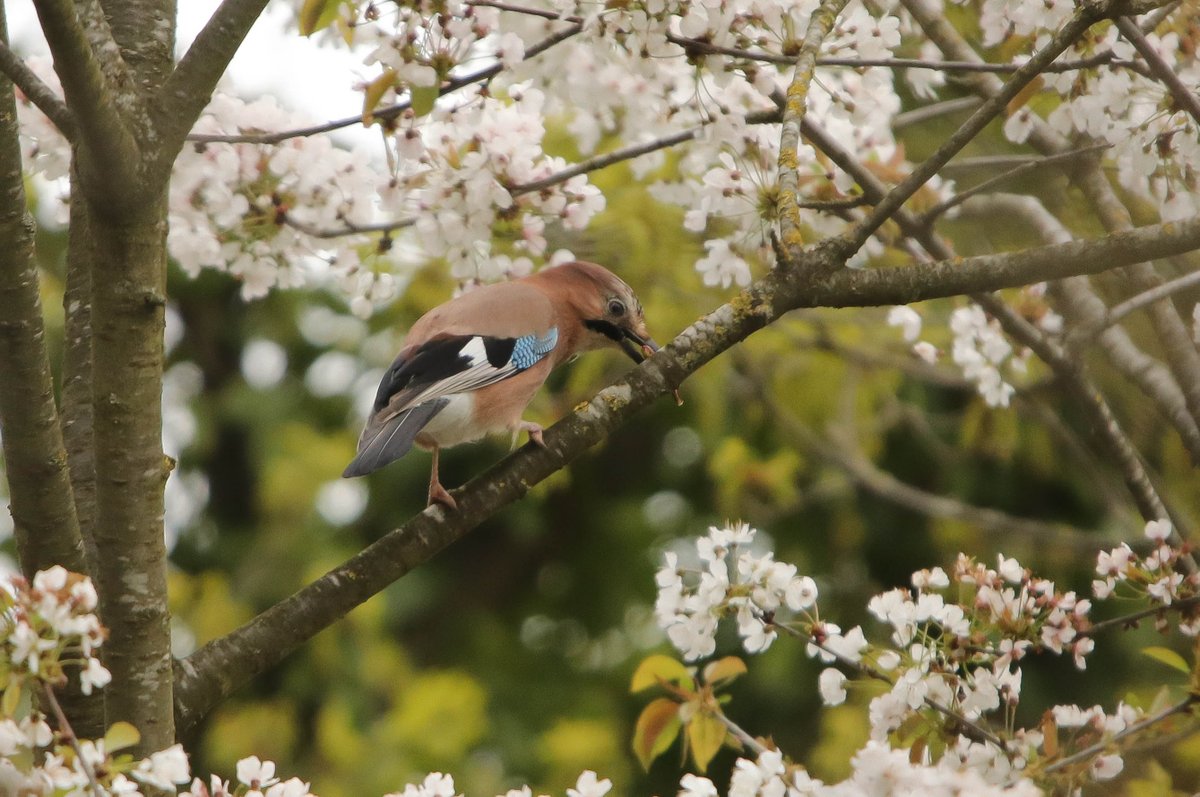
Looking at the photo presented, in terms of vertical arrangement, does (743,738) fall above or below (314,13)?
below

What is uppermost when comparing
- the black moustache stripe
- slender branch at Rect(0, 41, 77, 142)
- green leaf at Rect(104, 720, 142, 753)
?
slender branch at Rect(0, 41, 77, 142)

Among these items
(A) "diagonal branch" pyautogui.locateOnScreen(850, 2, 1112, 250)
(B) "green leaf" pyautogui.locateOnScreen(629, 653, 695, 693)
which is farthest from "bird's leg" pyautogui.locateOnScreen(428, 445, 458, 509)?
(A) "diagonal branch" pyautogui.locateOnScreen(850, 2, 1112, 250)

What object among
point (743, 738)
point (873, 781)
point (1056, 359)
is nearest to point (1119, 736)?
point (873, 781)

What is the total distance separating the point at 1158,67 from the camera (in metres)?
2.63

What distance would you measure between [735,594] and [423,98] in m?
1.18

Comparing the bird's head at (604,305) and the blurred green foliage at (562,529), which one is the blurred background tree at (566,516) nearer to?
the blurred green foliage at (562,529)

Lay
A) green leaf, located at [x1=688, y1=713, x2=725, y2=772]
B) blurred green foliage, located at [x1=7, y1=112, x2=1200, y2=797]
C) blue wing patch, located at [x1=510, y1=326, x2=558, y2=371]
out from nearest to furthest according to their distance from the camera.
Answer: green leaf, located at [x1=688, y1=713, x2=725, y2=772] < blue wing patch, located at [x1=510, y1=326, x2=558, y2=371] < blurred green foliage, located at [x1=7, y1=112, x2=1200, y2=797]

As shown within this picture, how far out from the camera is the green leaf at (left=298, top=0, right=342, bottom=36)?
279 centimetres

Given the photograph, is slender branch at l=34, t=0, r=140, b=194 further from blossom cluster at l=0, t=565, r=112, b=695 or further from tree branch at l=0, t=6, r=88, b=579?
blossom cluster at l=0, t=565, r=112, b=695

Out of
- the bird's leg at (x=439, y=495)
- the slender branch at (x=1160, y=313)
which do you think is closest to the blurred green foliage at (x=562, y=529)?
the slender branch at (x=1160, y=313)

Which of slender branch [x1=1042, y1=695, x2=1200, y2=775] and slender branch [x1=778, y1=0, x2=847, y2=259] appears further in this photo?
slender branch [x1=778, y1=0, x2=847, y2=259]

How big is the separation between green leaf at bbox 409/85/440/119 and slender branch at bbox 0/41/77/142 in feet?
2.45

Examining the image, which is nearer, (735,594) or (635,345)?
(735,594)

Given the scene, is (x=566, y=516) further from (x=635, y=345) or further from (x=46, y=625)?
(x=46, y=625)
